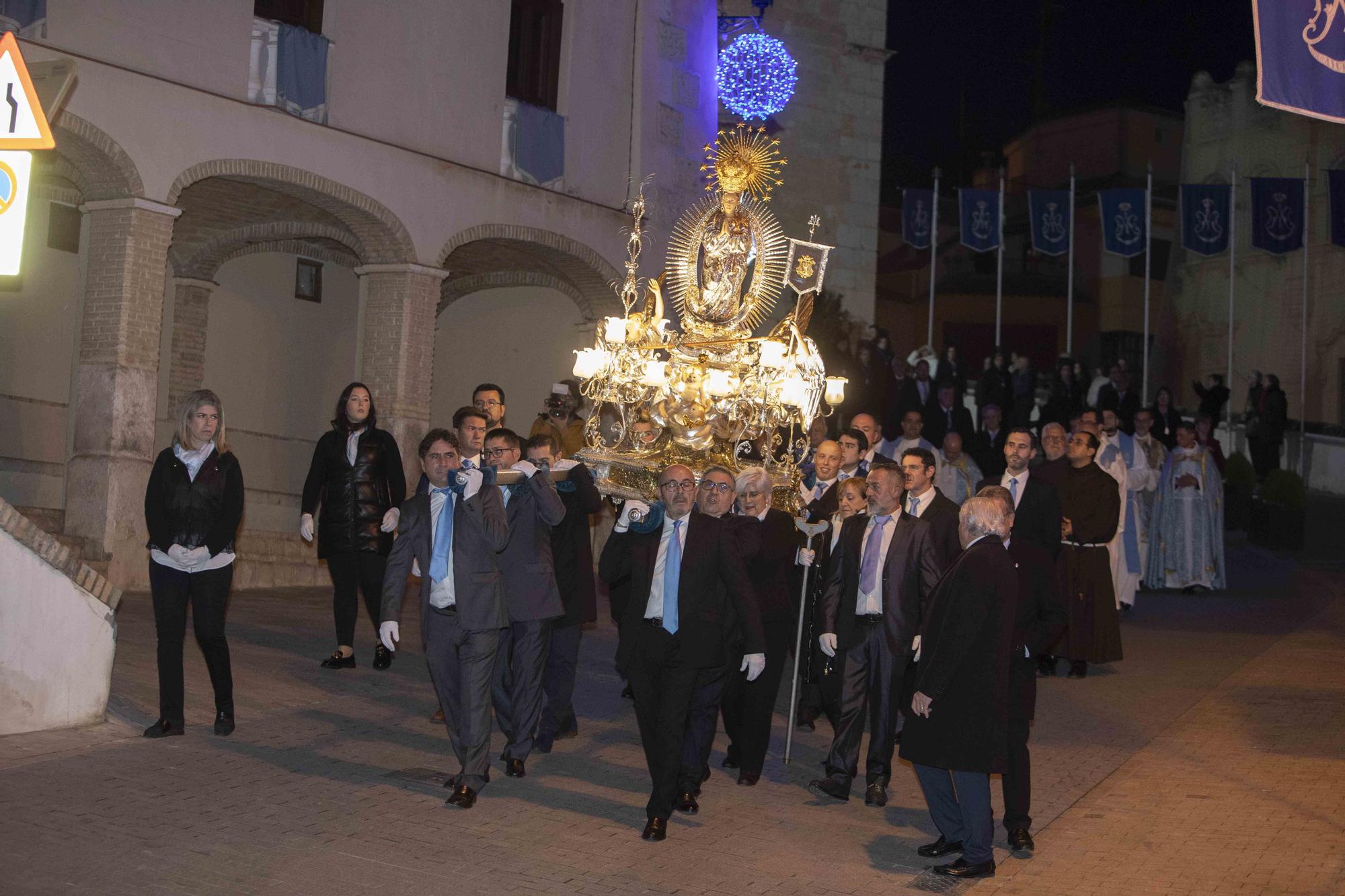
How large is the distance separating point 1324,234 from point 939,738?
31.4m

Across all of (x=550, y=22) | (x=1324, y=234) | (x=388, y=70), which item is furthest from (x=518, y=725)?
(x=1324, y=234)

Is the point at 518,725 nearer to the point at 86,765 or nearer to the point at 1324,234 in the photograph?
the point at 86,765

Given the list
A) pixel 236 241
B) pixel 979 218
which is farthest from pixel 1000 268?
pixel 236 241

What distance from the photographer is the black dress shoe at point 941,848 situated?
278 inches

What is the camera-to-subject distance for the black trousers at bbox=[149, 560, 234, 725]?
28.1ft

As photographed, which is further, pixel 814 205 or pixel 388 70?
pixel 814 205

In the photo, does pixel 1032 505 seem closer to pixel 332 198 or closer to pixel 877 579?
pixel 877 579

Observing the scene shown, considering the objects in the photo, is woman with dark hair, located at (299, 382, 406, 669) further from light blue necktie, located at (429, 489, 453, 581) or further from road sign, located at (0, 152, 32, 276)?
light blue necktie, located at (429, 489, 453, 581)

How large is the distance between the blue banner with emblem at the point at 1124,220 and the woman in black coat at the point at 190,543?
24446 mm

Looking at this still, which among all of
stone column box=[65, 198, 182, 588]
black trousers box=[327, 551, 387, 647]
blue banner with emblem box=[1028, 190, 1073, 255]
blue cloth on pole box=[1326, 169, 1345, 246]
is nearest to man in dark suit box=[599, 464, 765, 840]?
black trousers box=[327, 551, 387, 647]

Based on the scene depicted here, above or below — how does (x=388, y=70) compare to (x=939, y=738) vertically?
above

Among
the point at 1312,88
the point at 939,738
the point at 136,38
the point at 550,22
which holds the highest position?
the point at 550,22

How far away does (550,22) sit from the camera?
1928cm

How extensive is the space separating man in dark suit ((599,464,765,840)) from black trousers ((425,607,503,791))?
2.29 ft
